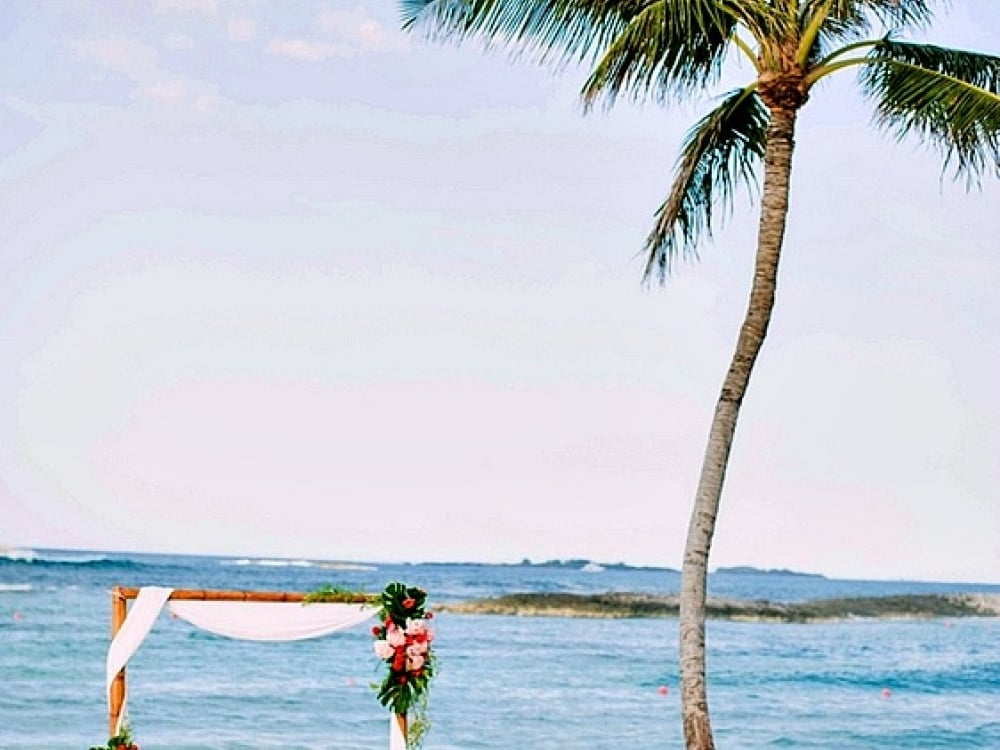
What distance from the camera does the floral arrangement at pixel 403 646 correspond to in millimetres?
9875

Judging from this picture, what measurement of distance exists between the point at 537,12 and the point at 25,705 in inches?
599

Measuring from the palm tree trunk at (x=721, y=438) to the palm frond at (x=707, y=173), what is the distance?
0.79 metres

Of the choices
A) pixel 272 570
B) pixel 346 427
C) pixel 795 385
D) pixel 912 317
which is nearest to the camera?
pixel 912 317

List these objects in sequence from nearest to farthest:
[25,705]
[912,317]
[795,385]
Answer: [25,705] → [912,317] → [795,385]

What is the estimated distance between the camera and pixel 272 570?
39750 mm

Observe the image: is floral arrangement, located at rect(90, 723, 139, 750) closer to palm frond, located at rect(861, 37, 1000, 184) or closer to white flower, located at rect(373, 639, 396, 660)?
white flower, located at rect(373, 639, 396, 660)

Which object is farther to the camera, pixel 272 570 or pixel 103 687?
pixel 272 570

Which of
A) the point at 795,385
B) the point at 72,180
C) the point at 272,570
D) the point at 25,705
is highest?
the point at 72,180

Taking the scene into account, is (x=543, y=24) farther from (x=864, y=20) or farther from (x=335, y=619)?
(x=335, y=619)

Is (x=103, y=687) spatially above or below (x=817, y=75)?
below

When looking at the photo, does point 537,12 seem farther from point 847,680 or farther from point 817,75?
point 847,680

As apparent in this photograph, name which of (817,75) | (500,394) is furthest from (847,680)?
(817,75)

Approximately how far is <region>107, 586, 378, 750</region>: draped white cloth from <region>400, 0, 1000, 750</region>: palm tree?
6.13ft

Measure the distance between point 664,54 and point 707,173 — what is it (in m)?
1.29
